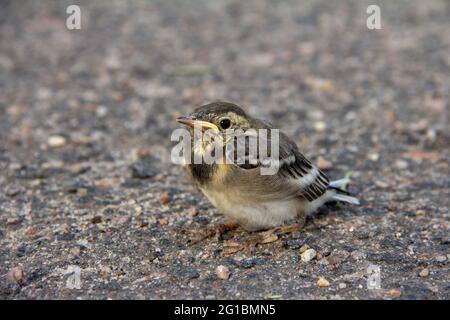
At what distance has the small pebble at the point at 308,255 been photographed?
19.9ft

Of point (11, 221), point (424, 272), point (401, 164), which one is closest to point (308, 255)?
point (424, 272)

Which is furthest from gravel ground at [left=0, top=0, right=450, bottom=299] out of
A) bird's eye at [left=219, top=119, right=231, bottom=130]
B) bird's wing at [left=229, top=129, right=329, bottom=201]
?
bird's eye at [left=219, top=119, right=231, bottom=130]

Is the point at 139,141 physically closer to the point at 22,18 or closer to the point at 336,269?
the point at 336,269

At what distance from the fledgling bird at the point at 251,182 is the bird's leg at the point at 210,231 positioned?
0.20 m

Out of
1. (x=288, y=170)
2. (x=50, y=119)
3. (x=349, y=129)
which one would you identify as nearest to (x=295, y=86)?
(x=349, y=129)

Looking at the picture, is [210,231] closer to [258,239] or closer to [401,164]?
[258,239]

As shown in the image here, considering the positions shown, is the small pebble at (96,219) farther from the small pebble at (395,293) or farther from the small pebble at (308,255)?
the small pebble at (395,293)

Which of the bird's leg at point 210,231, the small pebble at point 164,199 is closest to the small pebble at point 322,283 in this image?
the bird's leg at point 210,231

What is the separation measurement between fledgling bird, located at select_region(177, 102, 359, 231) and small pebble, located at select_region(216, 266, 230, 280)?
524 millimetres

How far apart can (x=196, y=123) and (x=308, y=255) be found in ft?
5.13

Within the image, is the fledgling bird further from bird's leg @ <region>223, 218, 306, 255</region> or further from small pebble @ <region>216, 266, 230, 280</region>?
small pebble @ <region>216, 266, 230, 280</region>

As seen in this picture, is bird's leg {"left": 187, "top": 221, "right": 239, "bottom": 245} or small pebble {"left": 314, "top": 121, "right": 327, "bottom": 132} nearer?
bird's leg {"left": 187, "top": 221, "right": 239, "bottom": 245}

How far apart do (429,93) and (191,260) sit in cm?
579

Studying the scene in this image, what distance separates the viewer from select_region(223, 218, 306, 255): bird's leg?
631 centimetres
